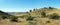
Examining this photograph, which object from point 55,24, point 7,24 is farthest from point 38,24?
point 7,24

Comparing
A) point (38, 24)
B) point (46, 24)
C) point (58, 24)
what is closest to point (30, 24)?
point (38, 24)

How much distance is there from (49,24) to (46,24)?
61 cm

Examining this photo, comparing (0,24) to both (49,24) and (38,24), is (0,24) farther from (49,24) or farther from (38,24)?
(49,24)

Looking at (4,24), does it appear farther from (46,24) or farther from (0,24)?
(46,24)

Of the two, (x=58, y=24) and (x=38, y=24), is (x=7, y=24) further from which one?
(x=58, y=24)

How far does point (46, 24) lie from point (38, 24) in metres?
2.10

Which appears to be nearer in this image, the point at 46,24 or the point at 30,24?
the point at 30,24

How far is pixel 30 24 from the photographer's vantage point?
87.8 ft

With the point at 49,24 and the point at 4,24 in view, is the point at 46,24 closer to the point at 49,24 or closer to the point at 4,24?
the point at 49,24

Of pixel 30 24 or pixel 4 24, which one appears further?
pixel 4 24

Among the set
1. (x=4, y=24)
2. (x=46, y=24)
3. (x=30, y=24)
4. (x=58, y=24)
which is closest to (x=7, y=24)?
(x=4, y=24)

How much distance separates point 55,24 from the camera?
28.5m

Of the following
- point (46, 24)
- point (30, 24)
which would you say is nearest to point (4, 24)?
point (30, 24)

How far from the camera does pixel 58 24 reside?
28.3m
